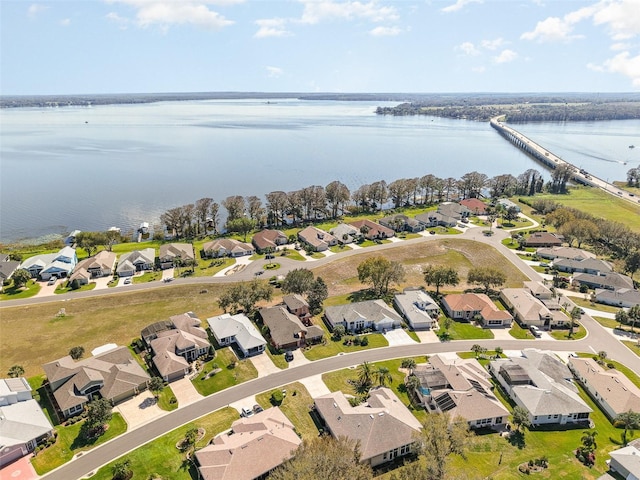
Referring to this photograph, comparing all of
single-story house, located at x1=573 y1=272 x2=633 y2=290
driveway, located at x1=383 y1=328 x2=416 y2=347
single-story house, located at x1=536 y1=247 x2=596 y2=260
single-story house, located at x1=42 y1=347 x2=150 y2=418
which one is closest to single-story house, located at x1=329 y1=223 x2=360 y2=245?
driveway, located at x1=383 y1=328 x2=416 y2=347

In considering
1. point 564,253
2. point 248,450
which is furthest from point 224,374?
point 564,253

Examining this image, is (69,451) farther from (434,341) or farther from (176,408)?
(434,341)

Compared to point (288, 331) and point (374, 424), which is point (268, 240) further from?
point (374, 424)

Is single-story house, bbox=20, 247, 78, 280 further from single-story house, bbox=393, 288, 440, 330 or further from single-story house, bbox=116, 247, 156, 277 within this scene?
single-story house, bbox=393, 288, 440, 330

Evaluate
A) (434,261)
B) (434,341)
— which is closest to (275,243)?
(434,261)

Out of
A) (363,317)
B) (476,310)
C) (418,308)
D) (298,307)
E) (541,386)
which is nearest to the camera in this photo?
(541,386)

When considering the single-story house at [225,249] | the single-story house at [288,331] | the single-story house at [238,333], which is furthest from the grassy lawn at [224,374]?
the single-story house at [225,249]
